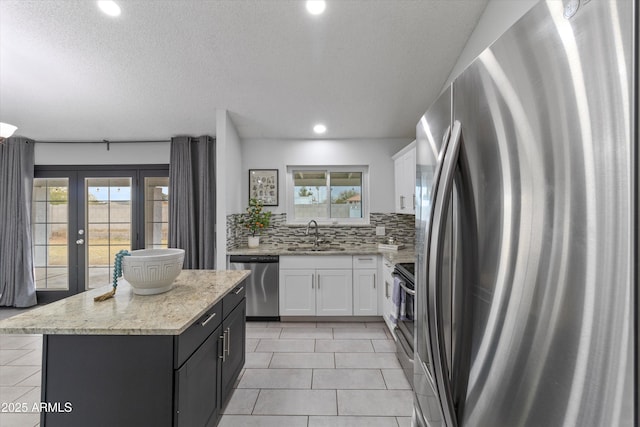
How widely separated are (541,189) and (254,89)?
3.25 metres

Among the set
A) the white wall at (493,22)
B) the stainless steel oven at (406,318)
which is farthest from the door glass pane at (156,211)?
the white wall at (493,22)

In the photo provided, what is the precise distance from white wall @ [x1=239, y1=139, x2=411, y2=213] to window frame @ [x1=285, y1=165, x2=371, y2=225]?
0.08 m

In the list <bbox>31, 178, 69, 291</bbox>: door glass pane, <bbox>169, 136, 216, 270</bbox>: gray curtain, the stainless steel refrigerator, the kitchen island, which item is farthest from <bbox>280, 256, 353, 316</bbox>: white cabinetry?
<bbox>31, 178, 69, 291</bbox>: door glass pane

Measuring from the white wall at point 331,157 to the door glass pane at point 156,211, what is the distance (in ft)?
4.18

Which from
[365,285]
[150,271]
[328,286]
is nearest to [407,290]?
[365,285]

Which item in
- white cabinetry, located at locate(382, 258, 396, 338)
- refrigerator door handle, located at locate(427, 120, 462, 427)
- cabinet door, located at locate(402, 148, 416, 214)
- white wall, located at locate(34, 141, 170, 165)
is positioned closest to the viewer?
refrigerator door handle, located at locate(427, 120, 462, 427)

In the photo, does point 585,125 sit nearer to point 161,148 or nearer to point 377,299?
point 377,299

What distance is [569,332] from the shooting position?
1.49 ft

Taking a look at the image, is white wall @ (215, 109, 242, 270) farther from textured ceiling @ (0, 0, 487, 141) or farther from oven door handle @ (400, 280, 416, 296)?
oven door handle @ (400, 280, 416, 296)

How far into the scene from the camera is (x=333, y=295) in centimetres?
378

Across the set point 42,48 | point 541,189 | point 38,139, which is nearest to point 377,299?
point 541,189

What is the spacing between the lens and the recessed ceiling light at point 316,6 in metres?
2.38

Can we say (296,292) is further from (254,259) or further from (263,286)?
(254,259)

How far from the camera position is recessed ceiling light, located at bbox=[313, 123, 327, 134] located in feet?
13.3
